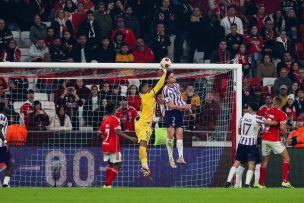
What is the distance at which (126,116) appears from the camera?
24.7 metres

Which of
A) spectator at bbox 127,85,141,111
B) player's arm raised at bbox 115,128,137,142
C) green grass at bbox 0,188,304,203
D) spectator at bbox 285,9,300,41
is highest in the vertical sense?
spectator at bbox 285,9,300,41

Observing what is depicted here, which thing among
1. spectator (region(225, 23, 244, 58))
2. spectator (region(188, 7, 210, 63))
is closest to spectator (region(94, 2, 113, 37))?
spectator (region(188, 7, 210, 63))

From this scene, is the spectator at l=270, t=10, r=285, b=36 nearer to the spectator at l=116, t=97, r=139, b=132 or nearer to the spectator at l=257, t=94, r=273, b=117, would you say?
the spectator at l=257, t=94, r=273, b=117

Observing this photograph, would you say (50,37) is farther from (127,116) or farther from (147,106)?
(147,106)

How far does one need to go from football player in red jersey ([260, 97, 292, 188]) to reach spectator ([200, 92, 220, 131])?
1.52 meters

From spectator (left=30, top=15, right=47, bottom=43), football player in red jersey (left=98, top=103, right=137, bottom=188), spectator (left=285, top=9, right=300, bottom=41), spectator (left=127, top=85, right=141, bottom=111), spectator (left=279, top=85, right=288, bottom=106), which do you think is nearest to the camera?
football player in red jersey (left=98, top=103, right=137, bottom=188)

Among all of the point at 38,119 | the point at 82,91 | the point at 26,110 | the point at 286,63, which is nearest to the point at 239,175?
the point at 82,91

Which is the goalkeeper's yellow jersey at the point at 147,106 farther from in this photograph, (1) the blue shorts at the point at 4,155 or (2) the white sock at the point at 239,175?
(1) the blue shorts at the point at 4,155

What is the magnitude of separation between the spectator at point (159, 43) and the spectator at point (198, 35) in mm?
752

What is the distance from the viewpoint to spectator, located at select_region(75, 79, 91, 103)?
24984 millimetres

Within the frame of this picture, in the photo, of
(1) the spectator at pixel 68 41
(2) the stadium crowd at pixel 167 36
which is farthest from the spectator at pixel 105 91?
(1) the spectator at pixel 68 41

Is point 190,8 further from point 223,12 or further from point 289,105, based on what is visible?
point 289,105

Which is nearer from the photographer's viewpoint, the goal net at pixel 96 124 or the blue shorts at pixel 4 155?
the blue shorts at pixel 4 155

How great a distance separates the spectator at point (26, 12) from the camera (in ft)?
95.8
